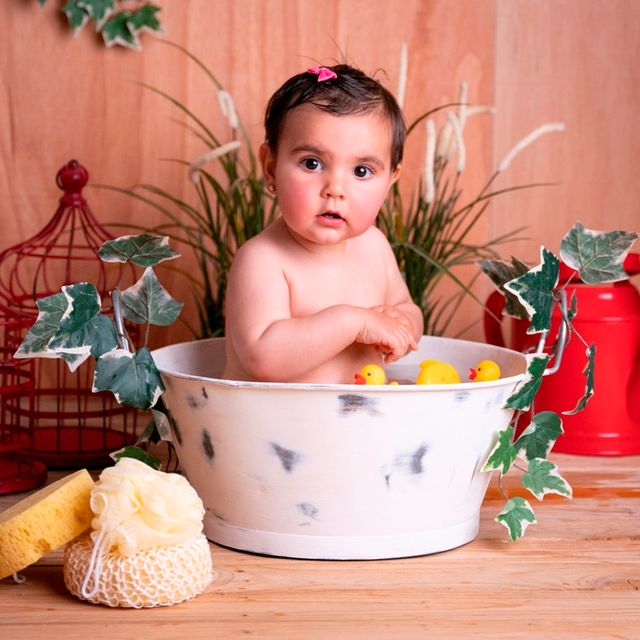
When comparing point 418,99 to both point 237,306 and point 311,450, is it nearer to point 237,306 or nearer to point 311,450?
point 237,306

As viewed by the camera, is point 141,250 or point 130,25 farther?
point 130,25

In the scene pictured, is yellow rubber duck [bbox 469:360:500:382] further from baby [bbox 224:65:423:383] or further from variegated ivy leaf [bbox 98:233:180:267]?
variegated ivy leaf [bbox 98:233:180:267]

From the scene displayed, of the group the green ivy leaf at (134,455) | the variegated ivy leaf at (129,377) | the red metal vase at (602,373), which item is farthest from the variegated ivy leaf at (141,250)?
the red metal vase at (602,373)

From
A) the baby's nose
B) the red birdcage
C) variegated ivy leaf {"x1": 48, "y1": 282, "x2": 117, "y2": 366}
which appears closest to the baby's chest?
the baby's nose

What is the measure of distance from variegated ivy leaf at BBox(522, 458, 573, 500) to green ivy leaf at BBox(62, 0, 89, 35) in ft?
3.64

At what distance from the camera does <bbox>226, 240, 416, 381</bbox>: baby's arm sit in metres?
1.12

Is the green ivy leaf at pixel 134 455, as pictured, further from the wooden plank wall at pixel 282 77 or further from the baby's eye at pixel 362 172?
the wooden plank wall at pixel 282 77

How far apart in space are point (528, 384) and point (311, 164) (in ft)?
1.14

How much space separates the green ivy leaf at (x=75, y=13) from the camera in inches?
68.7

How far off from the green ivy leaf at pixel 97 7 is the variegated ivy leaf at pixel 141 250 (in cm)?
74

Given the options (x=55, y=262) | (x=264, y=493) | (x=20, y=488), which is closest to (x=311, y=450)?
(x=264, y=493)

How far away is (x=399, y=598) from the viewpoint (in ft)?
3.27

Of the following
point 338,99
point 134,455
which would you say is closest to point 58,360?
point 134,455

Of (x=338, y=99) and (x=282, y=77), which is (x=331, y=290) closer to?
(x=338, y=99)
